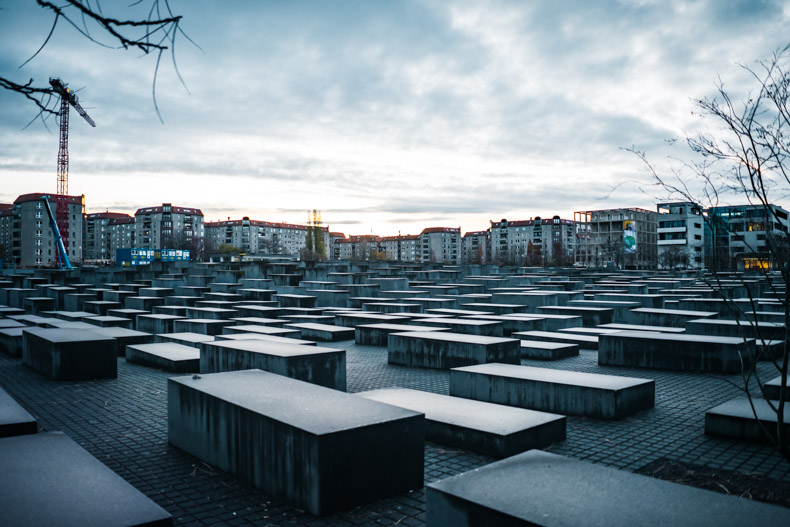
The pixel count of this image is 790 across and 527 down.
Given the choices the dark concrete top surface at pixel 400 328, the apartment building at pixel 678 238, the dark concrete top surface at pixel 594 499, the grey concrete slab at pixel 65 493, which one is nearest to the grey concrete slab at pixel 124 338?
the dark concrete top surface at pixel 400 328

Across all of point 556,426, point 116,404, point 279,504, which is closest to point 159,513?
point 279,504

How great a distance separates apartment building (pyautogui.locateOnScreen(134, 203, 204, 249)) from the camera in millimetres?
A: 144875

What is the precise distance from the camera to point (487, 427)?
6.51 metres

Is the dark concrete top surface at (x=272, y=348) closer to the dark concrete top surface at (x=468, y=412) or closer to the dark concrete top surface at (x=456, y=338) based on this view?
the dark concrete top surface at (x=468, y=412)

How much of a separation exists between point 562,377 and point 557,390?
562 millimetres

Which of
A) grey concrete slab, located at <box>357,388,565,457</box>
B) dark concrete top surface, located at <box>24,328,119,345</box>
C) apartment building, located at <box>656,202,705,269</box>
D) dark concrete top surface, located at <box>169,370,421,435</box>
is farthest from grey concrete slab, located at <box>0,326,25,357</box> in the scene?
apartment building, located at <box>656,202,705,269</box>

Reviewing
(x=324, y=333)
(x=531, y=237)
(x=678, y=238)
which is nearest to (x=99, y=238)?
(x=531, y=237)

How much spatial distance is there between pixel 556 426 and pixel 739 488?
2.01 m

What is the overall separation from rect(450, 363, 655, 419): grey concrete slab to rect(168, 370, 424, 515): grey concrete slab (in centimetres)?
334

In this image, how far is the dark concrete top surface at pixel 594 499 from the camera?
3404 mm

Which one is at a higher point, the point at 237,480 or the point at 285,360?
the point at 285,360

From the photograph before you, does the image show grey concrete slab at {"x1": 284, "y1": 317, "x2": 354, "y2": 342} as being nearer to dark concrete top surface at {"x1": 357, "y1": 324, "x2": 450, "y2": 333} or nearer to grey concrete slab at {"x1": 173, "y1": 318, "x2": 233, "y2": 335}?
dark concrete top surface at {"x1": 357, "y1": 324, "x2": 450, "y2": 333}

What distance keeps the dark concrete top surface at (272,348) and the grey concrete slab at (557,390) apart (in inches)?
94.2

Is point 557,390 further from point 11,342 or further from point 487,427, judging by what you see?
point 11,342
